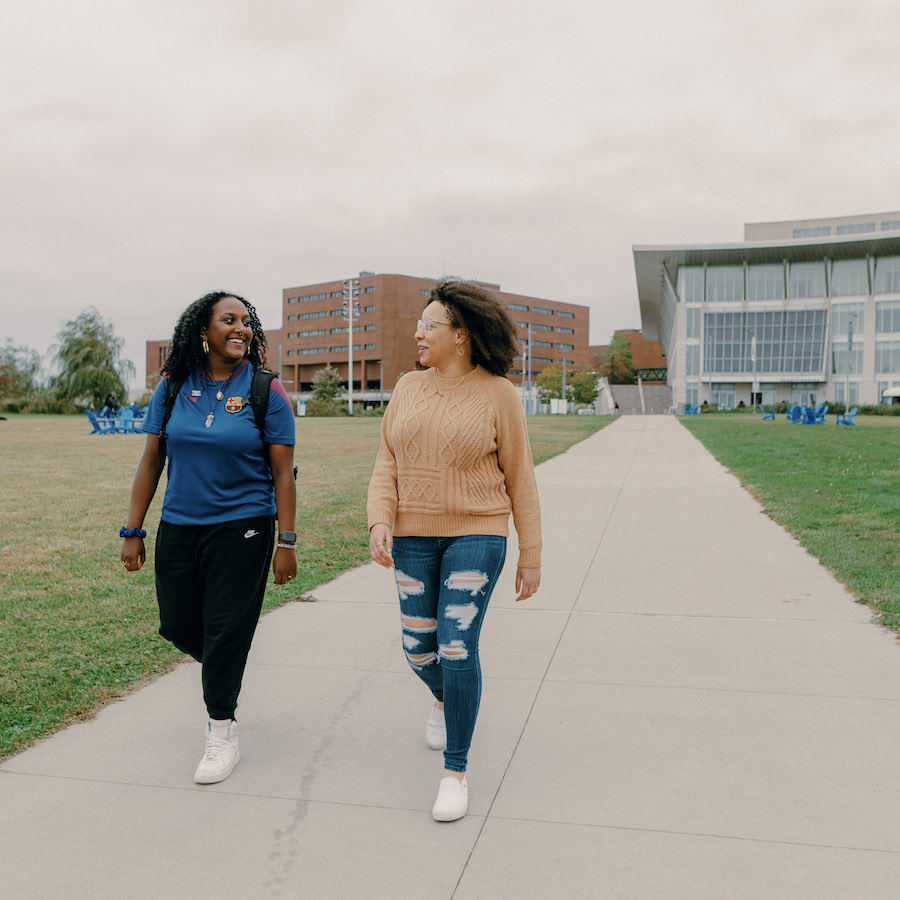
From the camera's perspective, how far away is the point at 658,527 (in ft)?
30.5

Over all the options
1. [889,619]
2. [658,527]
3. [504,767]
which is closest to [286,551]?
[504,767]

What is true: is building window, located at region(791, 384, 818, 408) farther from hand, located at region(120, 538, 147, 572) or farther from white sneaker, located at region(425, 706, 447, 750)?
hand, located at region(120, 538, 147, 572)

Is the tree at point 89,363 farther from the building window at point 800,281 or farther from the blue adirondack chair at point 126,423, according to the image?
the building window at point 800,281

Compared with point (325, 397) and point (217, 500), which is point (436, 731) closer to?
point (217, 500)

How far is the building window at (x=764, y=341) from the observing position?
81.1 meters

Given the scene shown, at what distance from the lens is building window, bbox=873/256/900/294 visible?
7912 cm

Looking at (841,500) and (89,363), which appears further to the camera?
(89,363)

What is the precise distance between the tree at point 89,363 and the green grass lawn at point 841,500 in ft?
170

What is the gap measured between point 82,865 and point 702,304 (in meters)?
85.1

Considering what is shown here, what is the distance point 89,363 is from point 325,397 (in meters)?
20.9

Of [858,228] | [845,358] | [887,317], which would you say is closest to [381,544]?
[845,358]

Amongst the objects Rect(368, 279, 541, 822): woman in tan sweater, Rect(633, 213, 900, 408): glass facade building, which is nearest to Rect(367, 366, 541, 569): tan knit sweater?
Rect(368, 279, 541, 822): woman in tan sweater

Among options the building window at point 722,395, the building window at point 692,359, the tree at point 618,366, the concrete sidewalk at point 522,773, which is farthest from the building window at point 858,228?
the concrete sidewalk at point 522,773

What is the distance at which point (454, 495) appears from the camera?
9.82 ft
